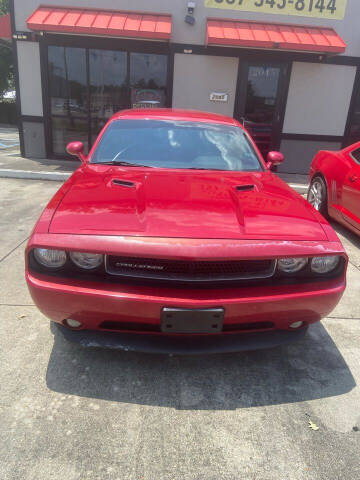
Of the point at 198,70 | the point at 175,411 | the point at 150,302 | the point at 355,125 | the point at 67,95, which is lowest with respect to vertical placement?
the point at 175,411

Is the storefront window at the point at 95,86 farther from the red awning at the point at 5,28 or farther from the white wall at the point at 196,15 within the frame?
the red awning at the point at 5,28

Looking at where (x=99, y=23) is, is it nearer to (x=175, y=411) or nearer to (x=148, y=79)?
(x=148, y=79)

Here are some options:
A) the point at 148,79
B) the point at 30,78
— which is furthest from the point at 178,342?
the point at 30,78

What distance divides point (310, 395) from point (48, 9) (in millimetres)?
9388

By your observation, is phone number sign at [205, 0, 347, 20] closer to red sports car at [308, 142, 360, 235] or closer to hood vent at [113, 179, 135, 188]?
red sports car at [308, 142, 360, 235]

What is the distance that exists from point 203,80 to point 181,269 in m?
7.97

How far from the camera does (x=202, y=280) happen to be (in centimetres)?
195


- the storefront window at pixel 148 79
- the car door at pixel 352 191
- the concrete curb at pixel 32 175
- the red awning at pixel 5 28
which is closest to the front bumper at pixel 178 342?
the car door at pixel 352 191

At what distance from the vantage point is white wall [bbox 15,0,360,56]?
8.29 meters

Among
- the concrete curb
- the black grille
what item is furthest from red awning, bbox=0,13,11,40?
the black grille

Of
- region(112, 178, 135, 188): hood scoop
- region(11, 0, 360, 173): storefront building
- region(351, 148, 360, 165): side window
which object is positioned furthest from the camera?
region(11, 0, 360, 173): storefront building

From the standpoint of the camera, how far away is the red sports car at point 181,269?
1.87m

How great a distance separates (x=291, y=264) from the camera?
6.78 feet

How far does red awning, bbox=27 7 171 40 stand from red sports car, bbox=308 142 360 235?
457 centimetres
